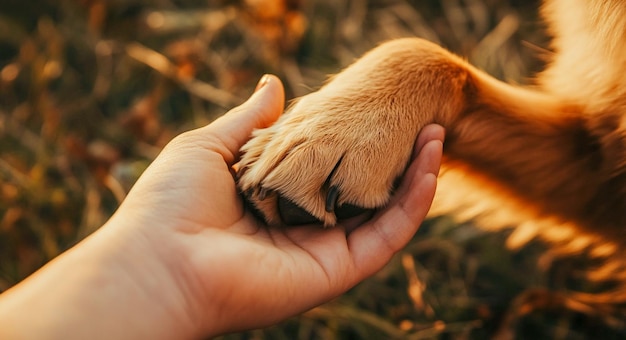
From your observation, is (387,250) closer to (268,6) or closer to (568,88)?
(568,88)

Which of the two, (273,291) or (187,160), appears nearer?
(273,291)

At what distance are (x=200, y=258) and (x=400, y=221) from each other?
1.73 feet

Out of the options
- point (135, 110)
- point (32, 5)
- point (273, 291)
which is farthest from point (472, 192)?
point (32, 5)

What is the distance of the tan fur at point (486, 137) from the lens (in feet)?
4.60

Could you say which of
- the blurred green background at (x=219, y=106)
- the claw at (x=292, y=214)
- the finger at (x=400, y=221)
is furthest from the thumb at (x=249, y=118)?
the blurred green background at (x=219, y=106)

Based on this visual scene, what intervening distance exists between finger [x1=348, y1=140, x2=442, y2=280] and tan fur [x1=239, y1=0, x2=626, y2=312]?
0.05m

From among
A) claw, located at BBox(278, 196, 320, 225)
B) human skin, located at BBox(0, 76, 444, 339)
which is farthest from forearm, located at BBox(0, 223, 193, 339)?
claw, located at BBox(278, 196, 320, 225)

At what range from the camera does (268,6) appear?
107 inches

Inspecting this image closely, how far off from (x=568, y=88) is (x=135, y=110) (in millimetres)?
1858

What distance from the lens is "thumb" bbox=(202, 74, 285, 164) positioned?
1560 mm

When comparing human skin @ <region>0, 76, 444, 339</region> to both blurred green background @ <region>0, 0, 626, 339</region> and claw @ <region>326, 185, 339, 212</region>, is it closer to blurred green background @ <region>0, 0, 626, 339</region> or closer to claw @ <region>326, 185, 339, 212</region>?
claw @ <region>326, 185, 339, 212</region>

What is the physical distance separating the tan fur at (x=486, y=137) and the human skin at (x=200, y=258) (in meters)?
0.07

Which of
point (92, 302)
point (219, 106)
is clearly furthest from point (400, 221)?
point (219, 106)

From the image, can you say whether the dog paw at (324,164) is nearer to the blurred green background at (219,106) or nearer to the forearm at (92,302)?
the forearm at (92,302)
